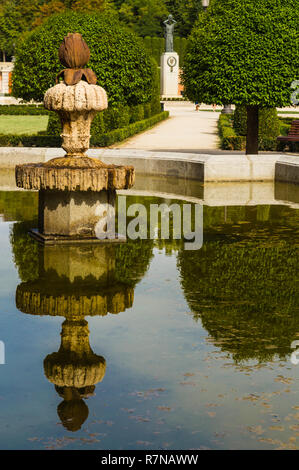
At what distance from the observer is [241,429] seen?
16.0ft

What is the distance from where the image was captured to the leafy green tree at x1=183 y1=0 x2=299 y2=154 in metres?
19.1

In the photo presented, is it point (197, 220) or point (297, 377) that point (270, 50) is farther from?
point (297, 377)

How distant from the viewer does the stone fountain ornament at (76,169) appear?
1041 centimetres

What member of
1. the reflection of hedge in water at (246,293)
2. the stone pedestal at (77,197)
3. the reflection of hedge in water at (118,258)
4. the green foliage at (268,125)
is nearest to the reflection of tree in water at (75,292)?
the reflection of hedge in water at (118,258)

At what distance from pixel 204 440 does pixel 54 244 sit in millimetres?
5916

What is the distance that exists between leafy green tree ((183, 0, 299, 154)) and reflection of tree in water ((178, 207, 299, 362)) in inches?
306

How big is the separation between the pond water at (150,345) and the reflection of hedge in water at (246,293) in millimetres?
18

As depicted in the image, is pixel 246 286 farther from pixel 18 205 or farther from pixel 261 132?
pixel 261 132

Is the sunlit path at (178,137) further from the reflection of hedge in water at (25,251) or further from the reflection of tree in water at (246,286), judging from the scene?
the reflection of tree in water at (246,286)

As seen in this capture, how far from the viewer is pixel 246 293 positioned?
7.95 m

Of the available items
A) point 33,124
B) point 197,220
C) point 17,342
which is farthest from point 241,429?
point 33,124

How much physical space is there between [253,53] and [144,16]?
85.1 meters

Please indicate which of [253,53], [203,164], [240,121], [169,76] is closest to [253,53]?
[253,53]

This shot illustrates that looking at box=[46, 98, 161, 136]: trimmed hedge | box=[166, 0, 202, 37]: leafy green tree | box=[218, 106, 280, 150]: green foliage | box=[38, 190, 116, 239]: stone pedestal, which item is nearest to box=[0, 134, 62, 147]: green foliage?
box=[46, 98, 161, 136]: trimmed hedge
